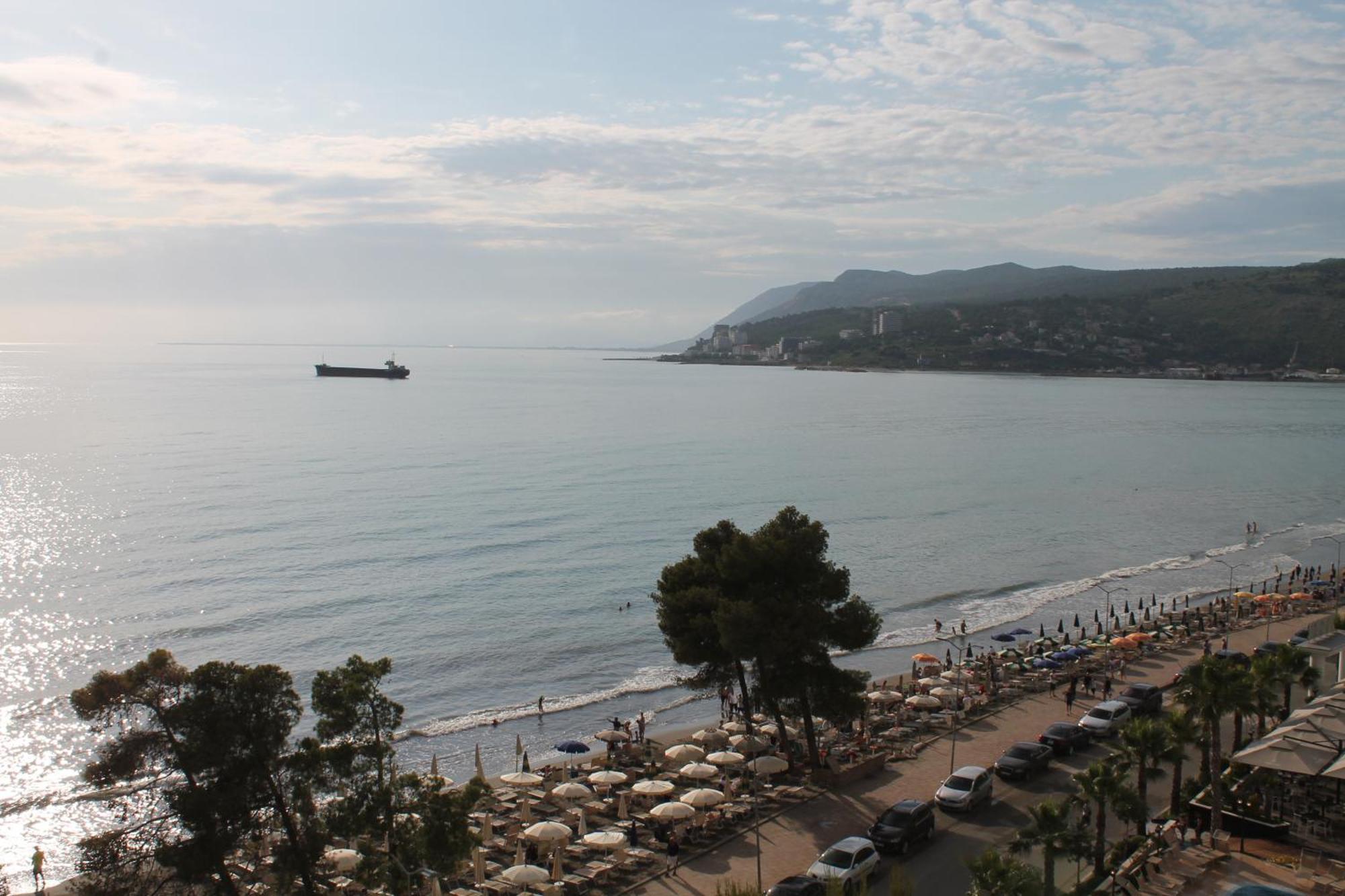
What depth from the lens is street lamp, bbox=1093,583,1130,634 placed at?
1695 inches

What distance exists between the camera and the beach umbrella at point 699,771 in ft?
78.5

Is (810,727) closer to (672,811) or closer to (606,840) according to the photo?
(672,811)

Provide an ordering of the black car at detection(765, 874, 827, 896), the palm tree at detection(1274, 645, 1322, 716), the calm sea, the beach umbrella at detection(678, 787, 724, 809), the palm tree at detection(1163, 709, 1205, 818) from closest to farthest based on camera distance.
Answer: the black car at detection(765, 874, 827, 896) → the palm tree at detection(1163, 709, 1205, 818) → the beach umbrella at detection(678, 787, 724, 809) → the palm tree at detection(1274, 645, 1322, 716) → the calm sea

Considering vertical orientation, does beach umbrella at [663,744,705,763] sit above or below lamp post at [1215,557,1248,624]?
above

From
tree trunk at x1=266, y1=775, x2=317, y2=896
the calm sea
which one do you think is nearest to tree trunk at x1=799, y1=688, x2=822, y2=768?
the calm sea

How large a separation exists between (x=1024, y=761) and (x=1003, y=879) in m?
10.6

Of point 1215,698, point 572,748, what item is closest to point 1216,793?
point 1215,698

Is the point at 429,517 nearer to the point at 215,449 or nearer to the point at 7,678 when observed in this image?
the point at 7,678

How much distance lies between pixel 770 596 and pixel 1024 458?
8169 cm

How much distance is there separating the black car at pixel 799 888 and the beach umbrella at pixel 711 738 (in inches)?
385

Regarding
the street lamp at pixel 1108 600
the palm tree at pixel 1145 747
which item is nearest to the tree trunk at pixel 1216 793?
the palm tree at pixel 1145 747

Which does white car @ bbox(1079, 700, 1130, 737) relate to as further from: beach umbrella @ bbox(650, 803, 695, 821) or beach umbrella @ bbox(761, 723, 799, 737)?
beach umbrella @ bbox(650, 803, 695, 821)

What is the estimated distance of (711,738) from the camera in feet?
87.8

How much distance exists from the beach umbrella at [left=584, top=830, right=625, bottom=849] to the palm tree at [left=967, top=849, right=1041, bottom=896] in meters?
8.79
